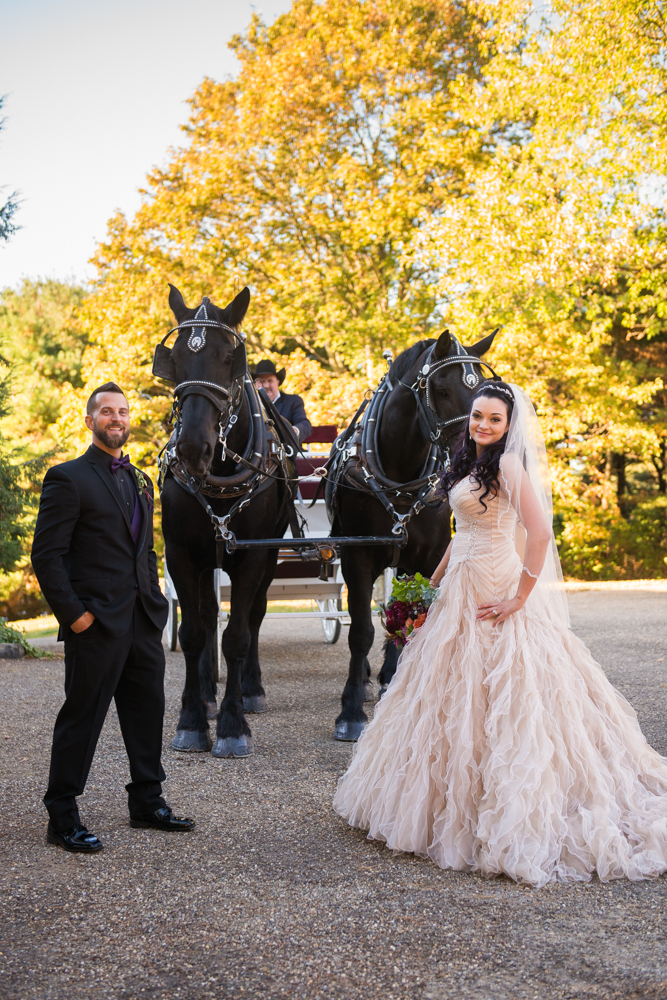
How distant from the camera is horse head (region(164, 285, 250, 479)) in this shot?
4.19 metres

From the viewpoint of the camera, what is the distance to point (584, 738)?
3184mm

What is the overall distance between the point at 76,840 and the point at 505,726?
169 centimetres

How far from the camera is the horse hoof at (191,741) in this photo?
4816mm

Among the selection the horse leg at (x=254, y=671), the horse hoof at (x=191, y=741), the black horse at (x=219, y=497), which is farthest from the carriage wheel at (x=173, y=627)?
the horse hoof at (x=191, y=741)

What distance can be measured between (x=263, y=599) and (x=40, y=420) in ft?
60.1

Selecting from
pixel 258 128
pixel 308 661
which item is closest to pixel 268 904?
pixel 308 661

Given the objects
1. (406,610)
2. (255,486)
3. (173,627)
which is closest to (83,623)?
(406,610)

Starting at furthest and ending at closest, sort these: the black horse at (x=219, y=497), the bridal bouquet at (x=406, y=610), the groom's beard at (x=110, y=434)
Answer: the black horse at (x=219, y=497) → the bridal bouquet at (x=406, y=610) → the groom's beard at (x=110, y=434)

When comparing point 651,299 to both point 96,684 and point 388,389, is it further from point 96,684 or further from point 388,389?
point 96,684

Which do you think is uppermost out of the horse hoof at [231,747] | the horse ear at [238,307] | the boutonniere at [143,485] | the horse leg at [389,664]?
the horse ear at [238,307]

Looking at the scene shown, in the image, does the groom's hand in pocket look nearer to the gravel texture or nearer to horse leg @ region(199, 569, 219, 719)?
the gravel texture

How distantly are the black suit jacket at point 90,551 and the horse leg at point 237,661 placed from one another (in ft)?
4.30

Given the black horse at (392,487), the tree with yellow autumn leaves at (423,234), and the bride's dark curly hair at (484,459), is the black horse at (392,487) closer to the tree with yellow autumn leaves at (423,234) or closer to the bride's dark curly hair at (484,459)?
the bride's dark curly hair at (484,459)

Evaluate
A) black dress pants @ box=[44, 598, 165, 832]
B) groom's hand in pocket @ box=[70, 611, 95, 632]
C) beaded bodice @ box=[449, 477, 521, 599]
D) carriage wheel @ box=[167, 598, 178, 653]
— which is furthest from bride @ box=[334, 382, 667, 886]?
carriage wheel @ box=[167, 598, 178, 653]
